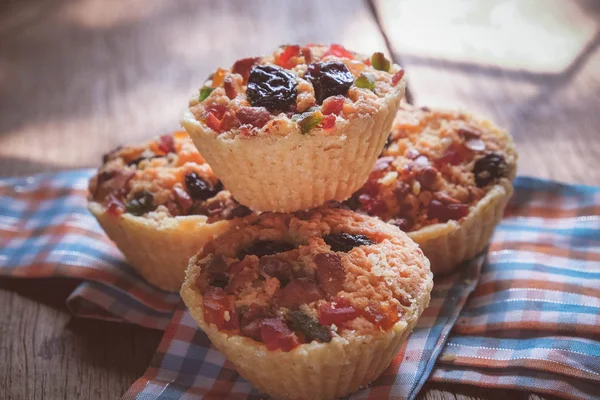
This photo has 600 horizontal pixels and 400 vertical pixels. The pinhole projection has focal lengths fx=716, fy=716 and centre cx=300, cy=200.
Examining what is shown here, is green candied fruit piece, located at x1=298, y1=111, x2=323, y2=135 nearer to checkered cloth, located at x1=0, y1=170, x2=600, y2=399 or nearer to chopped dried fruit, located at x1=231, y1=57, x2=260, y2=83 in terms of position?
chopped dried fruit, located at x1=231, y1=57, x2=260, y2=83

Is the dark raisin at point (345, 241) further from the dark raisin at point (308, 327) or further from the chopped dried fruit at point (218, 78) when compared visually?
the chopped dried fruit at point (218, 78)

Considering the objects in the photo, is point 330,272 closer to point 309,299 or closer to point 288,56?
point 309,299

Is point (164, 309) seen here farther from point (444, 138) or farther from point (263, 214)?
point (444, 138)

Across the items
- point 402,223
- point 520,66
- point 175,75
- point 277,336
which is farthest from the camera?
point 175,75

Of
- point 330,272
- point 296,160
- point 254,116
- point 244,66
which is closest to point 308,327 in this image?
point 330,272

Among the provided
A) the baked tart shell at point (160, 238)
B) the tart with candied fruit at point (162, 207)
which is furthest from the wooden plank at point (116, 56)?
the baked tart shell at point (160, 238)
